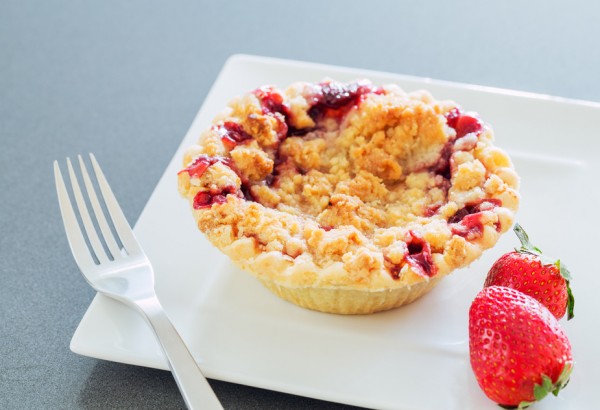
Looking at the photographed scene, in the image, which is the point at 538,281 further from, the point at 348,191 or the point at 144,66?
the point at 144,66

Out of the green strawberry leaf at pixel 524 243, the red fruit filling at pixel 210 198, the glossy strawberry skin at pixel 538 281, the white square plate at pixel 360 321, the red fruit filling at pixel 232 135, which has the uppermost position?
the red fruit filling at pixel 232 135

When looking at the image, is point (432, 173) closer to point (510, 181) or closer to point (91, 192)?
point (510, 181)

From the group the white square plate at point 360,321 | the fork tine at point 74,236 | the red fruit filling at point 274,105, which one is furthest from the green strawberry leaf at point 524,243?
the fork tine at point 74,236

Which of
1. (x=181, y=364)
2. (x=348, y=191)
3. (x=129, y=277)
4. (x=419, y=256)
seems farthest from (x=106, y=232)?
(x=419, y=256)

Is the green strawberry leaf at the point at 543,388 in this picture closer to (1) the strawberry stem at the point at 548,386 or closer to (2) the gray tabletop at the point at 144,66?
(1) the strawberry stem at the point at 548,386

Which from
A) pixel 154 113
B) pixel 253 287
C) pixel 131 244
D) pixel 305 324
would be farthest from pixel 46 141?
pixel 305 324

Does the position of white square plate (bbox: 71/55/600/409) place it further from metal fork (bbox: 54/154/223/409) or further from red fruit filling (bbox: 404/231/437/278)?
red fruit filling (bbox: 404/231/437/278)
